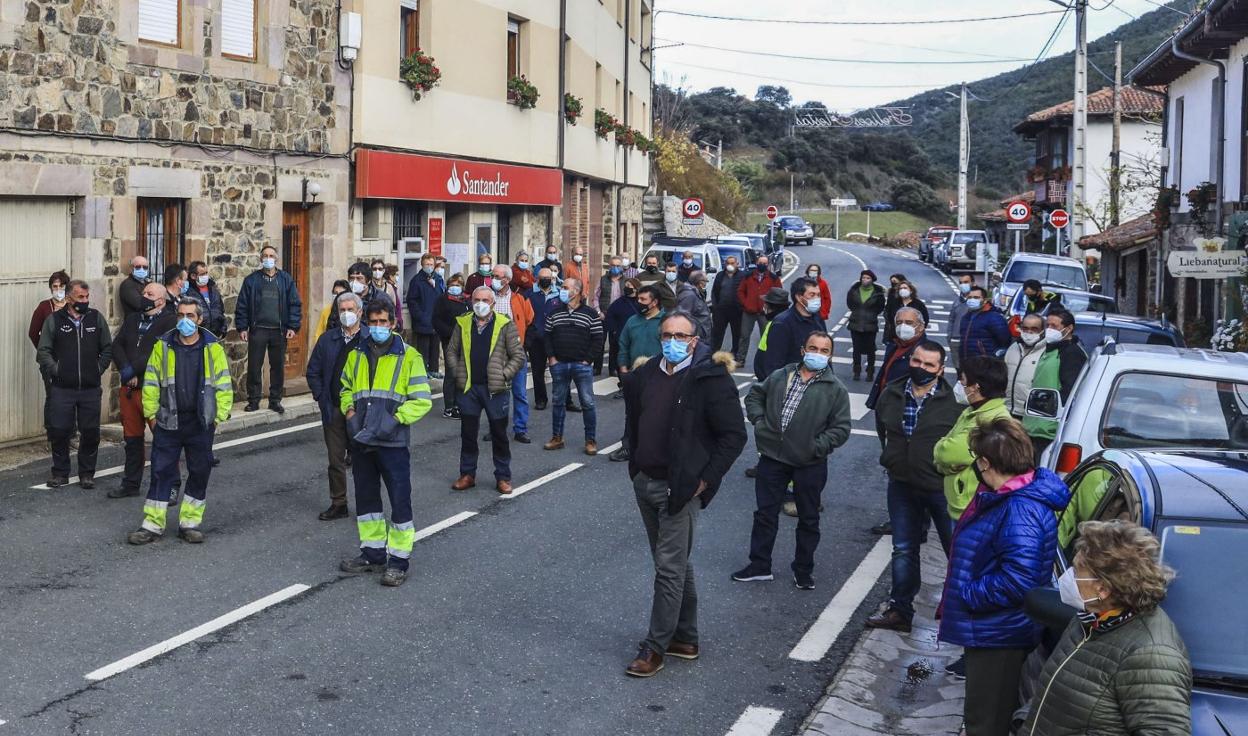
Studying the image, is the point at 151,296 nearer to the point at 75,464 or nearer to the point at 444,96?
the point at 75,464

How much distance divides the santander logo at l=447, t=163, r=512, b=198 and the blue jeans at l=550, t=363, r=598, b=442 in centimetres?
918

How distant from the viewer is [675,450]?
24.5 ft

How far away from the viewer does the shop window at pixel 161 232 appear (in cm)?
1659

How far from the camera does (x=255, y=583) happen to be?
9.20 meters

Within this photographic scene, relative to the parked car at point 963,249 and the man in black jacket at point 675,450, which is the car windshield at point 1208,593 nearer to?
the man in black jacket at point 675,450

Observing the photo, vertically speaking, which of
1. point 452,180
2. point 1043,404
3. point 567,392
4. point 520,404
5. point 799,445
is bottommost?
point 520,404

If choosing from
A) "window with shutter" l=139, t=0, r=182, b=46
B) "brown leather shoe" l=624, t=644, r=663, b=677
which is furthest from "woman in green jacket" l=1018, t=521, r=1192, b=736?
"window with shutter" l=139, t=0, r=182, b=46

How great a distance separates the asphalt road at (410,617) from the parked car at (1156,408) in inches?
73.5

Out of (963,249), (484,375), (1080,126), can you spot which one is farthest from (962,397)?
(963,249)

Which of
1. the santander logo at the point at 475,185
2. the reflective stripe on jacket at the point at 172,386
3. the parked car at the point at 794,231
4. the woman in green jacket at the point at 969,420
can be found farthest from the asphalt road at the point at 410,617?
the parked car at the point at 794,231

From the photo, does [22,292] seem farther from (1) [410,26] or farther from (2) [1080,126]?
(2) [1080,126]

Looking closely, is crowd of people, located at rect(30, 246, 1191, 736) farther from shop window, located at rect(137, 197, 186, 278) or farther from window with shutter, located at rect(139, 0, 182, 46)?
window with shutter, located at rect(139, 0, 182, 46)

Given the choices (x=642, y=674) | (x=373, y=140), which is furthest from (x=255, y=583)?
(x=373, y=140)

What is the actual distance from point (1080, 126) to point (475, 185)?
492 inches
